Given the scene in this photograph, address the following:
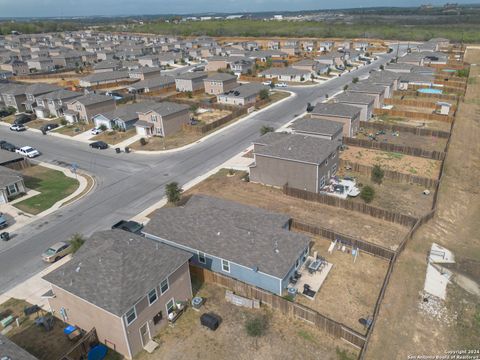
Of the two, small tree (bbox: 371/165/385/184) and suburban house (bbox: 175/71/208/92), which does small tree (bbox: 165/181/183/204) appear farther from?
suburban house (bbox: 175/71/208/92)

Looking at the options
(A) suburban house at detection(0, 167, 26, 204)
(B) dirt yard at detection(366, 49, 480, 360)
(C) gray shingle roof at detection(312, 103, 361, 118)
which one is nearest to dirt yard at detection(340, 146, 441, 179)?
(B) dirt yard at detection(366, 49, 480, 360)

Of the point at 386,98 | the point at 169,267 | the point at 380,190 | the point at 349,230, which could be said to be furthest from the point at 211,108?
the point at 169,267

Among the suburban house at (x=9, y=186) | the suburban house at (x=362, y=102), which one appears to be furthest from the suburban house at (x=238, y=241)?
the suburban house at (x=362, y=102)

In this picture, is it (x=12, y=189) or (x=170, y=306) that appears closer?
(x=170, y=306)

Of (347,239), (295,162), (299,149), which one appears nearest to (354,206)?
(347,239)

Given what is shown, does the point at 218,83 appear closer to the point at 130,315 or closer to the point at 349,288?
the point at 349,288
